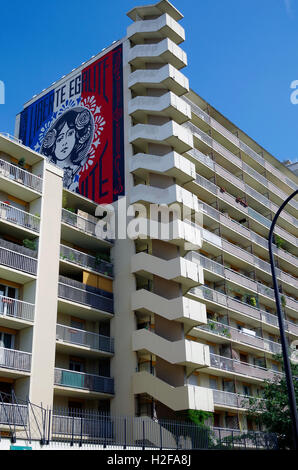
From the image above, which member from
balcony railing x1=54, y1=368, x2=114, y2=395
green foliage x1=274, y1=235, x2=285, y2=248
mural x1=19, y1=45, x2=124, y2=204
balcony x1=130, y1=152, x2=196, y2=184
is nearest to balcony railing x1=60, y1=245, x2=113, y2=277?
mural x1=19, y1=45, x2=124, y2=204

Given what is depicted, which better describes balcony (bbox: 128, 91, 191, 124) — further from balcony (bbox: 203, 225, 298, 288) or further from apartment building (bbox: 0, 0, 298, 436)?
balcony (bbox: 203, 225, 298, 288)

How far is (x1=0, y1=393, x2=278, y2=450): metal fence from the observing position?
2500 centimetres

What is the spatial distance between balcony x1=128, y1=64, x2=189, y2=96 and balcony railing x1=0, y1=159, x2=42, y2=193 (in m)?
11.5

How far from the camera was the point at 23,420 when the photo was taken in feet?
83.0

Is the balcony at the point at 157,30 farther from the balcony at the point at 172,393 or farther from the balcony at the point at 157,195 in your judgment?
the balcony at the point at 172,393

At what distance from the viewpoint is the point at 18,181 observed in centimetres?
3169

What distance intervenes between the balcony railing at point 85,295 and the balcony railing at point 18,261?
2.58 metres

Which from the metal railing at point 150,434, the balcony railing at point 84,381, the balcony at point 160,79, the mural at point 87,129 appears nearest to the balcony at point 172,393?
the metal railing at point 150,434

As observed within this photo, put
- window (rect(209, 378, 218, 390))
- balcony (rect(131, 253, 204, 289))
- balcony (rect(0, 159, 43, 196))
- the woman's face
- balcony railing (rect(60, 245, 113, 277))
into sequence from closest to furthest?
balcony (rect(0, 159, 43, 196)), balcony (rect(131, 253, 204, 289)), balcony railing (rect(60, 245, 113, 277)), window (rect(209, 378, 218, 390)), the woman's face

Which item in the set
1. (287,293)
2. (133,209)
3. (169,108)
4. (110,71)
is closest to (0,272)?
(133,209)

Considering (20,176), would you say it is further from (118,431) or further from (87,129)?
(118,431)

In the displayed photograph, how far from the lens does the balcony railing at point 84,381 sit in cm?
2986

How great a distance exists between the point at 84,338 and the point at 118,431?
5.63 meters
